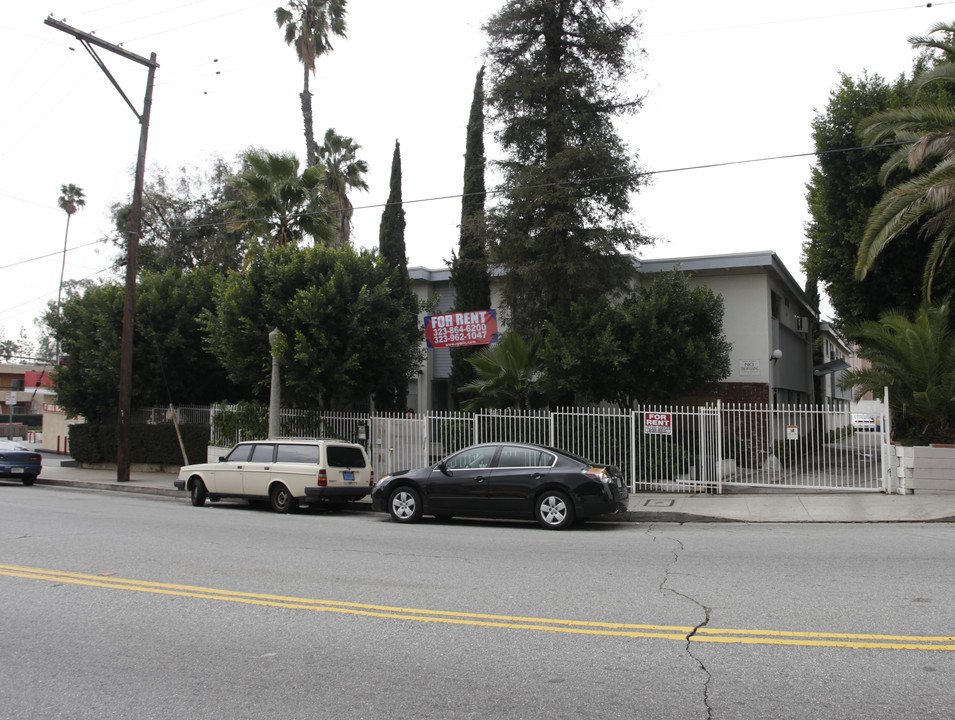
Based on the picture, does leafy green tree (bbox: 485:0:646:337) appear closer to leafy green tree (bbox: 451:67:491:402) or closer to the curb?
leafy green tree (bbox: 451:67:491:402)

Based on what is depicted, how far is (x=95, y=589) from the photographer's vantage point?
7.13 metres

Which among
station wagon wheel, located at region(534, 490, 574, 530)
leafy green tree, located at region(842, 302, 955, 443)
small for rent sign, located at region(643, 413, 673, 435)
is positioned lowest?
station wagon wheel, located at region(534, 490, 574, 530)

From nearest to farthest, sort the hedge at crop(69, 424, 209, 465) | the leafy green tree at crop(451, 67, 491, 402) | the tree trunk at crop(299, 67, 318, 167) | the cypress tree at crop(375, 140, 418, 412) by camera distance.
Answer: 1. the cypress tree at crop(375, 140, 418, 412)
2. the leafy green tree at crop(451, 67, 491, 402)
3. the hedge at crop(69, 424, 209, 465)
4. the tree trunk at crop(299, 67, 318, 167)

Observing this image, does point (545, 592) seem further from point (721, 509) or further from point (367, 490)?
point (367, 490)

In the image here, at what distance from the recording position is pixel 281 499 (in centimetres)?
1482

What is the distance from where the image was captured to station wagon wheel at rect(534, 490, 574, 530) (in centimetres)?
1177

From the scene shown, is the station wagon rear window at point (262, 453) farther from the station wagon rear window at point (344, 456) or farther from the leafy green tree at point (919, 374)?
the leafy green tree at point (919, 374)

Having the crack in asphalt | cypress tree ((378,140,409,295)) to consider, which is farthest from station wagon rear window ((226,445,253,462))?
cypress tree ((378,140,409,295))

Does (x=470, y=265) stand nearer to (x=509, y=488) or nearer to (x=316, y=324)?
(x=316, y=324)

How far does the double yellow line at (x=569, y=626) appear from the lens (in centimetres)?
518

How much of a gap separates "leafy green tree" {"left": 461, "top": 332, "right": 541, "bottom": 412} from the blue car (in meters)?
13.0

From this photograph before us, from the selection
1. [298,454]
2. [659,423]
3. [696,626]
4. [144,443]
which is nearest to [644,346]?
[659,423]

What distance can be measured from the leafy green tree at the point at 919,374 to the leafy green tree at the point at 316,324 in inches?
425

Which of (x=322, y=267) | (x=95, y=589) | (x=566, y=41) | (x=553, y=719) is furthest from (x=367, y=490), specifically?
(x=566, y=41)
